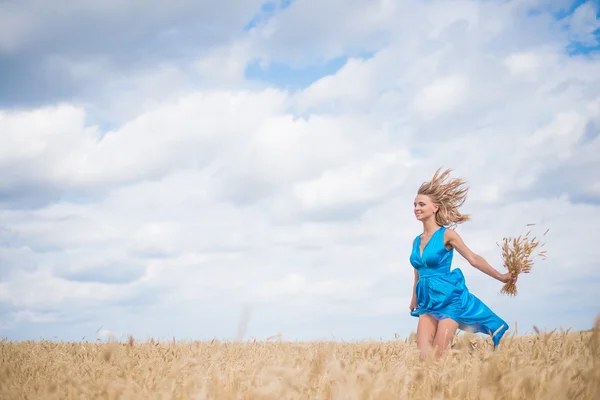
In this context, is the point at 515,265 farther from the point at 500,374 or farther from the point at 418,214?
the point at 500,374

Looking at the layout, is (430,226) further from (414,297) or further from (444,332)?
(444,332)

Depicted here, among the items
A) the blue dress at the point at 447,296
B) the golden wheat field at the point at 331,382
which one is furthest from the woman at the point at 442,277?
the golden wheat field at the point at 331,382

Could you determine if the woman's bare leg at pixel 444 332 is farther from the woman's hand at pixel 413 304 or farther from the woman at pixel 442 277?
the woman's hand at pixel 413 304

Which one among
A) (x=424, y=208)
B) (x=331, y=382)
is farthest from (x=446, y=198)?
(x=331, y=382)

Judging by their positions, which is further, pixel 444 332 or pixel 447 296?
pixel 447 296

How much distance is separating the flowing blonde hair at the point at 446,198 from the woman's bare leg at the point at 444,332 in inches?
50.9

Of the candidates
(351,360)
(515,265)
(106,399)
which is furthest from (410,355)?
(106,399)

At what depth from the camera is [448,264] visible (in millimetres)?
6801

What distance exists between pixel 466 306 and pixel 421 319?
1.97 ft

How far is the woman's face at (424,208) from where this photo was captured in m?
6.94

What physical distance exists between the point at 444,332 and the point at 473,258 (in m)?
0.97

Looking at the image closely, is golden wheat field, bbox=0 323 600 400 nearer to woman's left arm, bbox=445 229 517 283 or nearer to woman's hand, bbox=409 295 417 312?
woman's left arm, bbox=445 229 517 283

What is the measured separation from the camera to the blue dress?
659cm

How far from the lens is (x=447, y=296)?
659 centimetres
